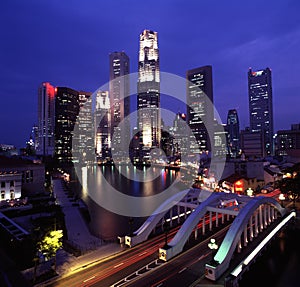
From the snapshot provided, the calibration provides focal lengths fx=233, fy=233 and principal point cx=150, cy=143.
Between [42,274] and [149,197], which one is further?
[149,197]

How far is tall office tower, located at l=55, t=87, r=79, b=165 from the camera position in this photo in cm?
18362

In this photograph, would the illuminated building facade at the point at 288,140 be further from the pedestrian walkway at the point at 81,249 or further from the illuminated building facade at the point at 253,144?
the pedestrian walkway at the point at 81,249

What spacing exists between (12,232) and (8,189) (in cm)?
1945

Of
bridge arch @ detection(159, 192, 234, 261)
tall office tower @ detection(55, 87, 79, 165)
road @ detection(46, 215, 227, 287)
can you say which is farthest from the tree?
tall office tower @ detection(55, 87, 79, 165)

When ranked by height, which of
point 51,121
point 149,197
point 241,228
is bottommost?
point 149,197

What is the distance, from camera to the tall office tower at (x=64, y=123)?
184 meters

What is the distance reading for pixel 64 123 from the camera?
18762 centimetres

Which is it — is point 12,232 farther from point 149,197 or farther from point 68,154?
point 68,154

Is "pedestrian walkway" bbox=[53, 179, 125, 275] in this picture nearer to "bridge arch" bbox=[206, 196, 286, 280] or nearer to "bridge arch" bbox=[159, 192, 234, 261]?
"bridge arch" bbox=[159, 192, 234, 261]

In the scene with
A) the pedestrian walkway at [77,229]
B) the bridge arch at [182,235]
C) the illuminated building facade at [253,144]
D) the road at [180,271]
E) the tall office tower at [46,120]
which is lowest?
the pedestrian walkway at [77,229]

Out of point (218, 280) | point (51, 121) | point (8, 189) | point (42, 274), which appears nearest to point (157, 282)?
point (218, 280)

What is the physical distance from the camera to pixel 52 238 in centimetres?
1928

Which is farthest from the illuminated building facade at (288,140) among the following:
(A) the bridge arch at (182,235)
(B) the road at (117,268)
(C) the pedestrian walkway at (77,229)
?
(B) the road at (117,268)

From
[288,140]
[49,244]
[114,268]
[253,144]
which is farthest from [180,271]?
[288,140]
